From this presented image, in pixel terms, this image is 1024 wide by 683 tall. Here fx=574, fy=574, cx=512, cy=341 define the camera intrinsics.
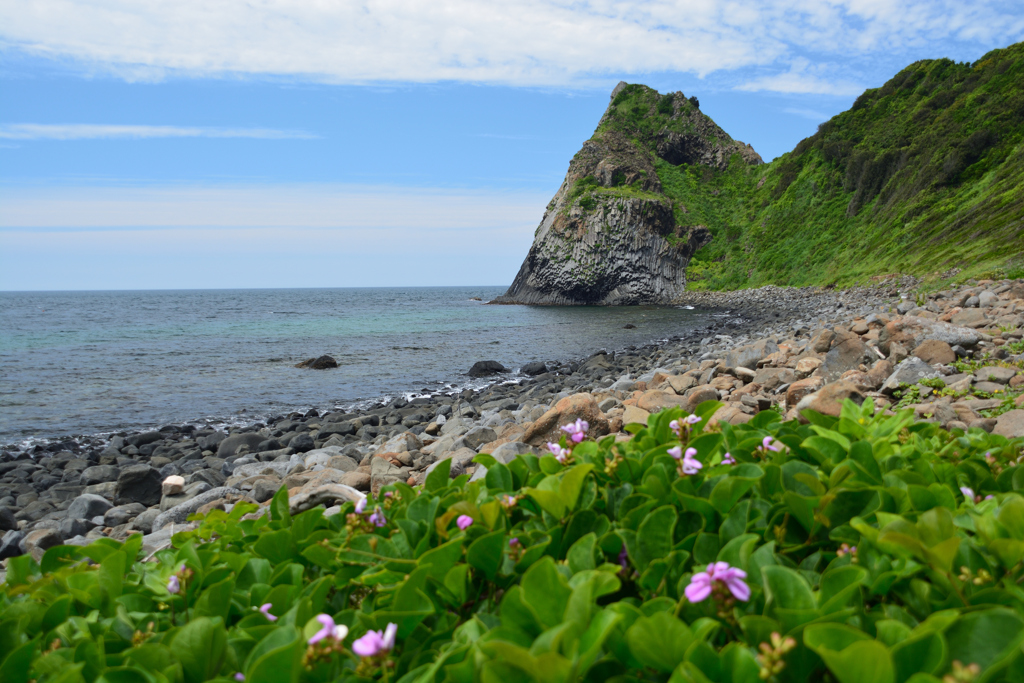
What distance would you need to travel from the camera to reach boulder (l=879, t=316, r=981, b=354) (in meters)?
7.12

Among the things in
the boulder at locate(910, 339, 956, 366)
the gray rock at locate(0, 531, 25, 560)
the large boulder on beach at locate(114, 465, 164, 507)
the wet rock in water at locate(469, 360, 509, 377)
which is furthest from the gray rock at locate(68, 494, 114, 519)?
the wet rock in water at locate(469, 360, 509, 377)

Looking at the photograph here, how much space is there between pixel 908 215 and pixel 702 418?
149 feet

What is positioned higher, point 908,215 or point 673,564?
point 908,215

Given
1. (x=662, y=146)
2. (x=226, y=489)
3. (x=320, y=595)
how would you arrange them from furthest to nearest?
(x=662, y=146) < (x=226, y=489) < (x=320, y=595)

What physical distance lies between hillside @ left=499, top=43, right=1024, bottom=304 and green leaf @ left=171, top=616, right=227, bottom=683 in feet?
67.3

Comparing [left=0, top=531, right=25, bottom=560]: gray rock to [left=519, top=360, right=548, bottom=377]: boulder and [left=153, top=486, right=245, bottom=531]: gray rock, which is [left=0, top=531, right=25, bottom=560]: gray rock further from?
[left=519, top=360, right=548, bottom=377]: boulder

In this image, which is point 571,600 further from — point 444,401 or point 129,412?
point 129,412

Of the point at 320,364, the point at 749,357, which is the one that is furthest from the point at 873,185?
the point at 749,357

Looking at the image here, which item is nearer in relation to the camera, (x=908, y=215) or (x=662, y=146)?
(x=908, y=215)

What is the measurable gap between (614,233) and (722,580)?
68.8m

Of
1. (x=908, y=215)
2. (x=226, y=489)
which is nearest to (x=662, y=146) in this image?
(x=908, y=215)

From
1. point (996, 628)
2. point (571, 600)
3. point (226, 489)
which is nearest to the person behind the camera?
point (996, 628)

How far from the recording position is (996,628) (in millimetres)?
966

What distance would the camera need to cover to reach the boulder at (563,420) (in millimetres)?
5707
